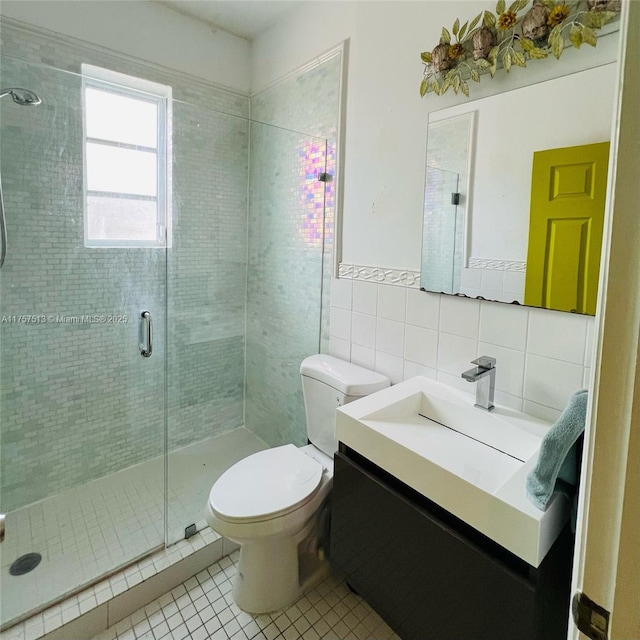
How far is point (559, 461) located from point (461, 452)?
32 centimetres

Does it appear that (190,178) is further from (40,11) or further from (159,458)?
(159,458)

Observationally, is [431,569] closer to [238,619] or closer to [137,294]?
[238,619]

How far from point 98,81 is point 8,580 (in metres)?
2.18

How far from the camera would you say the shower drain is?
159 cm

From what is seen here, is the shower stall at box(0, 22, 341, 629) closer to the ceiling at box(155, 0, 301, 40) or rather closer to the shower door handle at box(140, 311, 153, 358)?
the shower door handle at box(140, 311, 153, 358)

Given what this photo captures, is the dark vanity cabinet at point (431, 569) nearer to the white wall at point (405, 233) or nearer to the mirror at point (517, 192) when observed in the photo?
the white wall at point (405, 233)

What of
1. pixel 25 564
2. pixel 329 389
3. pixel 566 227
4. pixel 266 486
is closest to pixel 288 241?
pixel 329 389

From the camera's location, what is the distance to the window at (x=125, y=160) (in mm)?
1979

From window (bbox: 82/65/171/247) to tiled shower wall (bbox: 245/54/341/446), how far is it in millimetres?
518

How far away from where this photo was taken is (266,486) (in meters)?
1.48

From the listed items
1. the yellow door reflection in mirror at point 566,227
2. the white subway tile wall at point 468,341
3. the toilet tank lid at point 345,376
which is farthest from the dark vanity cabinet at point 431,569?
the yellow door reflection in mirror at point 566,227

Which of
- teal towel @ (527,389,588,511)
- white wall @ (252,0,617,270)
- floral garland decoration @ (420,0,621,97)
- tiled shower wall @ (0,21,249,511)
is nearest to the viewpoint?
teal towel @ (527,389,588,511)

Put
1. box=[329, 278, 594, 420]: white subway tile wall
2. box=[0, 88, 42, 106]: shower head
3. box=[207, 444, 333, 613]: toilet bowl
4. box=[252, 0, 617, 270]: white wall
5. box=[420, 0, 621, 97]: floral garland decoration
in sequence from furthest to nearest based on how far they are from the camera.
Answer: box=[0, 88, 42, 106]: shower head < box=[252, 0, 617, 270]: white wall < box=[207, 444, 333, 613]: toilet bowl < box=[329, 278, 594, 420]: white subway tile wall < box=[420, 0, 621, 97]: floral garland decoration

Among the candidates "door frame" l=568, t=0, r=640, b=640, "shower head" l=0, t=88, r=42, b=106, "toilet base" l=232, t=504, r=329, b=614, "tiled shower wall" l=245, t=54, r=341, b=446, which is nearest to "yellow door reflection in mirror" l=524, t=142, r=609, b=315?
"door frame" l=568, t=0, r=640, b=640
